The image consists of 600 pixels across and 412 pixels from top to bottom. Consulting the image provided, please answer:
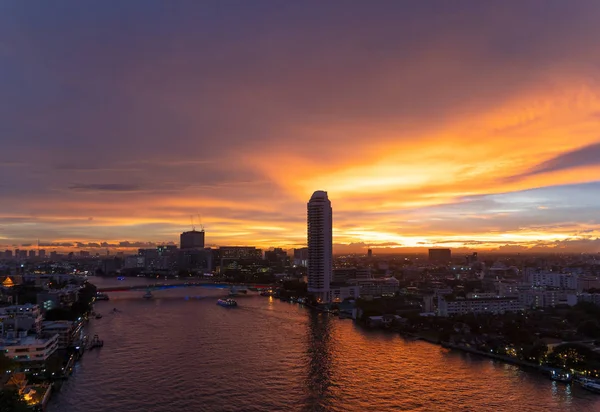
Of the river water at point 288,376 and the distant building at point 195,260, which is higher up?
the distant building at point 195,260

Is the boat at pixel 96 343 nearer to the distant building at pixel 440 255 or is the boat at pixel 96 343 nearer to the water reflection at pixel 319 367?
the water reflection at pixel 319 367

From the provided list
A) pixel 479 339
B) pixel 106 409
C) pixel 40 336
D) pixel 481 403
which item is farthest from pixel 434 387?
pixel 40 336

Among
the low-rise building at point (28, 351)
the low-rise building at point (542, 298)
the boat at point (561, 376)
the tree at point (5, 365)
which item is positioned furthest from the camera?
the low-rise building at point (542, 298)

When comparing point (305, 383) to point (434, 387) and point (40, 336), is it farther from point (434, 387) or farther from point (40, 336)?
point (40, 336)

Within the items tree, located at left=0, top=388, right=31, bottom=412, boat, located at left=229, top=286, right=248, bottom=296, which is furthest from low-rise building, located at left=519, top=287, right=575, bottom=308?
tree, located at left=0, top=388, right=31, bottom=412

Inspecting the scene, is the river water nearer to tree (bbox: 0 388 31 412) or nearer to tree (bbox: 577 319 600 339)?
tree (bbox: 0 388 31 412)

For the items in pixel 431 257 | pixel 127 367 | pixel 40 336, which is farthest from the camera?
pixel 431 257

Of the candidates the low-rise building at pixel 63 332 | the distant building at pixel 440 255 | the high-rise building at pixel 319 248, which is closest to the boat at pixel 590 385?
the low-rise building at pixel 63 332
